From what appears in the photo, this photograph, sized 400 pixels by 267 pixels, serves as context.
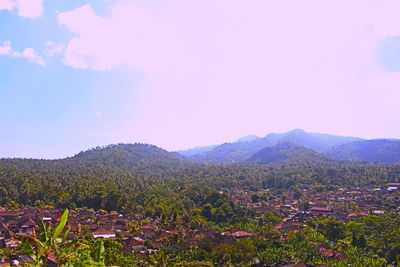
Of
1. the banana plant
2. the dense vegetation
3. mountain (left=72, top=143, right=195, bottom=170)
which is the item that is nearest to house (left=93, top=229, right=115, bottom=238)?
the dense vegetation

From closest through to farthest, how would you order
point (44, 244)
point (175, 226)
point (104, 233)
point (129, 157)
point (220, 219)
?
point (44, 244) → point (104, 233) → point (175, 226) → point (220, 219) → point (129, 157)

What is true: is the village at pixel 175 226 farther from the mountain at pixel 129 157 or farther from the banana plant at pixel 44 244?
the mountain at pixel 129 157

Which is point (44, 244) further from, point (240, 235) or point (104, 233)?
point (240, 235)

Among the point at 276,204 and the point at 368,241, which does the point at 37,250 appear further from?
Answer: the point at 276,204

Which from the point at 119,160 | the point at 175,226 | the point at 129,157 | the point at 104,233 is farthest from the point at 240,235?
the point at 129,157

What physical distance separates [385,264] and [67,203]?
4584cm

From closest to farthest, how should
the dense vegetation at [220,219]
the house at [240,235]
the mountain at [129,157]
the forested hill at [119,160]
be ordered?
the dense vegetation at [220,219], the house at [240,235], the forested hill at [119,160], the mountain at [129,157]

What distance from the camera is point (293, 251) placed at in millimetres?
28984

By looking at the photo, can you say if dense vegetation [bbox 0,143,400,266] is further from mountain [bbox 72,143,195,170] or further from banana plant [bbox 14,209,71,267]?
mountain [bbox 72,143,195,170]

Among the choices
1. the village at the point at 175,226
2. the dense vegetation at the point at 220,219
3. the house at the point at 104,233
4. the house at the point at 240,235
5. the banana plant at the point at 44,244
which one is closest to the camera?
the banana plant at the point at 44,244

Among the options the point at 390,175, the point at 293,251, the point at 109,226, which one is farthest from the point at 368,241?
the point at 390,175

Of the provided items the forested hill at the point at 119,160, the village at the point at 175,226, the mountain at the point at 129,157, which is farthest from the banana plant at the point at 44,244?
the mountain at the point at 129,157

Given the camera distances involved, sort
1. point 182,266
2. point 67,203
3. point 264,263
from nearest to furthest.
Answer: point 182,266
point 264,263
point 67,203

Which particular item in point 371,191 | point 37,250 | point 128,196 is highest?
point 37,250
